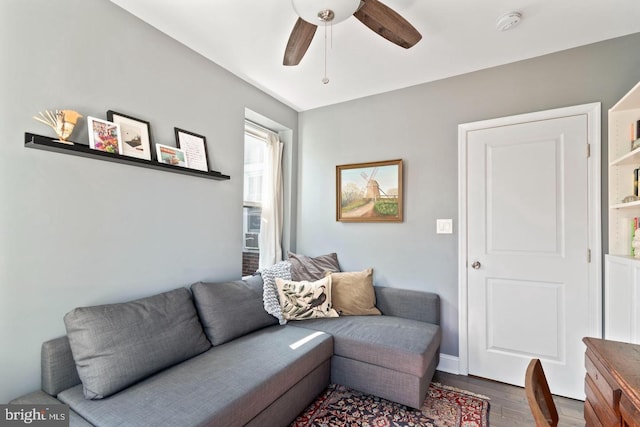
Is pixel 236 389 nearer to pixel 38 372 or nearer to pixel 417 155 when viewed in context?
pixel 38 372

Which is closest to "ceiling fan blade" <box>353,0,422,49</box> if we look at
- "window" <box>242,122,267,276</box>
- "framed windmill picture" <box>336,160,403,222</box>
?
"framed windmill picture" <box>336,160,403,222</box>

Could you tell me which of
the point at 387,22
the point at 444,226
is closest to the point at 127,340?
the point at 387,22

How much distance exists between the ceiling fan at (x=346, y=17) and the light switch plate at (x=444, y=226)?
1.47 metres

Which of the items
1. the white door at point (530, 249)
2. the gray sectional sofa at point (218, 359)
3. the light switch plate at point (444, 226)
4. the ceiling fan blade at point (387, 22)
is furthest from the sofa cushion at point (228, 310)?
the ceiling fan blade at point (387, 22)

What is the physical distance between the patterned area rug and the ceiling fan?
7.41ft

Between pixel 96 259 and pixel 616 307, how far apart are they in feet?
10.3

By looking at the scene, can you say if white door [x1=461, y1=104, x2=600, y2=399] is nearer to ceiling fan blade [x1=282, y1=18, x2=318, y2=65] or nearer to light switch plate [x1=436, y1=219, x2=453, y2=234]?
light switch plate [x1=436, y1=219, x2=453, y2=234]

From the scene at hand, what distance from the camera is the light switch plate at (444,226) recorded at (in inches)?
99.4

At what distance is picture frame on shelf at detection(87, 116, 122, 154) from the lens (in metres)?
1.61

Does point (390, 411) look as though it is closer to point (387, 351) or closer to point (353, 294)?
point (387, 351)

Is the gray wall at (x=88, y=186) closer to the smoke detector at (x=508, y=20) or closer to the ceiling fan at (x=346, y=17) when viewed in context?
the ceiling fan at (x=346, y=17)

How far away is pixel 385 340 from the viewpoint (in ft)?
6.60

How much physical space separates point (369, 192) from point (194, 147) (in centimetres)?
163

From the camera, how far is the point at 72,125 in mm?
1496
